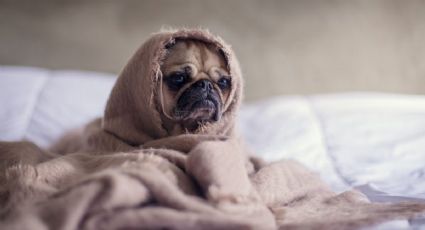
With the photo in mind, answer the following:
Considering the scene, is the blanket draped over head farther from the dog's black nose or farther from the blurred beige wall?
the blurred beige wall

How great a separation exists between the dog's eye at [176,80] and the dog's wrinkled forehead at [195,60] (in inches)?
0.5

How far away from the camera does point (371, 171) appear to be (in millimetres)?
1303

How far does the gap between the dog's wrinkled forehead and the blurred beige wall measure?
103 cm

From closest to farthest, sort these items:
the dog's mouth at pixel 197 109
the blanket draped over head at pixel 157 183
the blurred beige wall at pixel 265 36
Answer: the blanket draped over head at pixel 157 183 → the dog's mouth at pixel 197 109 → the blurred beige wall at pixel 265 36


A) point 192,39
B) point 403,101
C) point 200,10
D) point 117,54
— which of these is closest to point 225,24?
point 200,10

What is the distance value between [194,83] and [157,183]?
48cm

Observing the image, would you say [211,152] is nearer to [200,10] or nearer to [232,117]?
[232,117]

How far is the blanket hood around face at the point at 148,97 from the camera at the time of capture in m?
1.14

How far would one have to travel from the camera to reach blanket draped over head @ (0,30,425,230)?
0.68 m

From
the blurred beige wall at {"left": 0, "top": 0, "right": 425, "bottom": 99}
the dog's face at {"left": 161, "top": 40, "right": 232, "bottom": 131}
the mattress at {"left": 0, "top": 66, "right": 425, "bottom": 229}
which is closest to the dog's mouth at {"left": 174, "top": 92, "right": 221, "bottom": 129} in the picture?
the dog's face at {"left": 161, "top": 40, "right": 232, "bottom": 131}

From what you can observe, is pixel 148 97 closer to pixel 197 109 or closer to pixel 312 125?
pixel 197 109

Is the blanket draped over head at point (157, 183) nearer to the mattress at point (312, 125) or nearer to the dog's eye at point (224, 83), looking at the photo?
the dog's eye at point (224, 83)

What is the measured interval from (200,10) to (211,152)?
5.09 ft

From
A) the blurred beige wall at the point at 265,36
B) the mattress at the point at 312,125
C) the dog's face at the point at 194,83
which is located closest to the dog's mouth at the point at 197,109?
the dog's face at the point at 194,83
